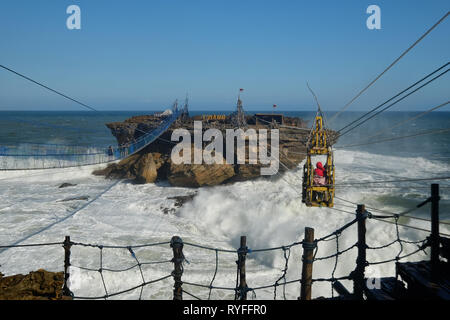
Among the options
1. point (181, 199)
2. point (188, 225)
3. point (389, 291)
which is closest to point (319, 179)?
point (389, 291)

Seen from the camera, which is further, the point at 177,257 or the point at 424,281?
the point at 177,257

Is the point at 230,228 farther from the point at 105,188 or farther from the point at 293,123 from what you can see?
the point at 293,123

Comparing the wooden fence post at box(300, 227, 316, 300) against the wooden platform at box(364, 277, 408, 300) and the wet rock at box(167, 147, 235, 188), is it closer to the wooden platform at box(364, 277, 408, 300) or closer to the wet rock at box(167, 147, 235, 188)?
the wooden platform at box(364, 277, 408, 300)

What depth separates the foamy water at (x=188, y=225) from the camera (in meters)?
9.72

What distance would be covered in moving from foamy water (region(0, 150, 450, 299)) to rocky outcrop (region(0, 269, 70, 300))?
16.0 feet

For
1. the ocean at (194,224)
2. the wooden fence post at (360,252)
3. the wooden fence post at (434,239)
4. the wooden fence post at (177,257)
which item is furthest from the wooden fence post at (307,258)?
the ocean at (194,224)

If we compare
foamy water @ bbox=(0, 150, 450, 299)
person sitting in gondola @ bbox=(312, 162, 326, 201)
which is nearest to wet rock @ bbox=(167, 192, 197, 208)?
foamy water @ bbox=(0, 150, 450, 299)

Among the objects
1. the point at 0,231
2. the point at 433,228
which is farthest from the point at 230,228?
the point at 433,228

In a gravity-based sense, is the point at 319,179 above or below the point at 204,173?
above

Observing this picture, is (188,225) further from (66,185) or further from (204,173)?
(66,185)

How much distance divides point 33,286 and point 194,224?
1059 cm

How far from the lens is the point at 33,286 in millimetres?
4023

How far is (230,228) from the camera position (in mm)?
14297

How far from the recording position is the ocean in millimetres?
9695
